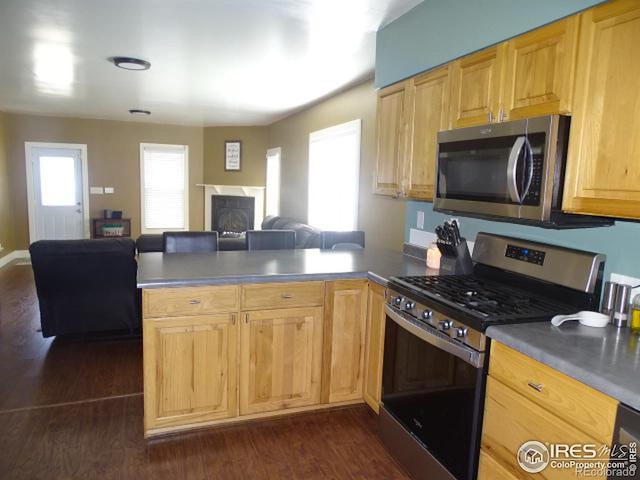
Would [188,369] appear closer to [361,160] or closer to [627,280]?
[627,280]

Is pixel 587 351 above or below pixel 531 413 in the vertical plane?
above

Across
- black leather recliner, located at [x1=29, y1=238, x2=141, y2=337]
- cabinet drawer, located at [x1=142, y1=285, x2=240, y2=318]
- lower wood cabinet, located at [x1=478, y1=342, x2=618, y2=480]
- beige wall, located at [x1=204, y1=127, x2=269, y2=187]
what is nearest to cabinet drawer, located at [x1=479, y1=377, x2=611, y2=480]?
lower wood cabinet, located at [x1=478, y1=342, x2=618, y2=480]

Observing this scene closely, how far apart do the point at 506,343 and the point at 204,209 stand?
25.6ft

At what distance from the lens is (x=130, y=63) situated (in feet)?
13.4

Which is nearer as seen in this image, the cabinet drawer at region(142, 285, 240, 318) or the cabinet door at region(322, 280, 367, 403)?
the cabinet drawer at region(142, 285, 240, 318)

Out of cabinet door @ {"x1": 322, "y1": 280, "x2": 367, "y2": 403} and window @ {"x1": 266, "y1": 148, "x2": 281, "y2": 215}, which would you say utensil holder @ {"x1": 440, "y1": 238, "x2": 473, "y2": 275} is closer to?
cabinet door @ {"x1": 322, "y1": 280, "x2": 367, "y2": 403}

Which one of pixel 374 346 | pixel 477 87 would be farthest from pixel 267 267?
pixel 477 87

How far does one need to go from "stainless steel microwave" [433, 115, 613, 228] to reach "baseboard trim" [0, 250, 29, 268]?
24.8 feet

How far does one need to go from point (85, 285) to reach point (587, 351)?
3588mm

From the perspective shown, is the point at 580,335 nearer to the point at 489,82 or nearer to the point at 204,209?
the point at 489,82

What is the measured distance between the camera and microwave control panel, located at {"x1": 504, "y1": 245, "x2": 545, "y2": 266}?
6.70 feet

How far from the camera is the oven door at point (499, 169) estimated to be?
1742 mm

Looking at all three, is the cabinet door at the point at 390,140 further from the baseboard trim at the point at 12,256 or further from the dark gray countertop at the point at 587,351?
the baseboard trim at the point at 12,256

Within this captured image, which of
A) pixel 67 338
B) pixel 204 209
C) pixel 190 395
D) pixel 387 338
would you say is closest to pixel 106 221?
pixel 204 209
